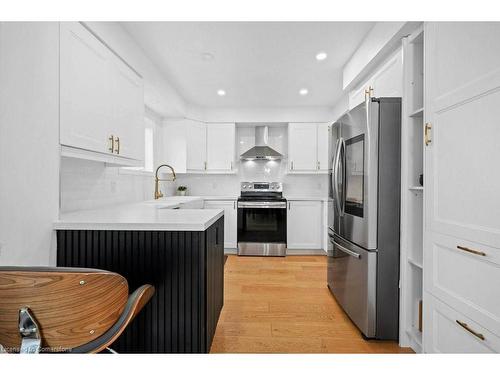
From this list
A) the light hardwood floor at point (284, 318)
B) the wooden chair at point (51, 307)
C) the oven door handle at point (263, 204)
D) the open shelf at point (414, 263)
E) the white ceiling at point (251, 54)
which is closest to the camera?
the wooden chair at point (51, 307)

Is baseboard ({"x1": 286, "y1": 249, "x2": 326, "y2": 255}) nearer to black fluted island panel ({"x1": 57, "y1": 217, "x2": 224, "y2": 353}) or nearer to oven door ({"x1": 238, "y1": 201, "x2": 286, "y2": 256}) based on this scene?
oven door ({"x1": 238, "y1": 201, "x2": 286, "y2": 256})

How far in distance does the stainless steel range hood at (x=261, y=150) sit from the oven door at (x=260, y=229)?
88 centimetres

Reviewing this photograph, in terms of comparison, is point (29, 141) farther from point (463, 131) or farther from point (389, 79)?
point (389, 79)

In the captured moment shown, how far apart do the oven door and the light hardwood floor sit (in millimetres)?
778

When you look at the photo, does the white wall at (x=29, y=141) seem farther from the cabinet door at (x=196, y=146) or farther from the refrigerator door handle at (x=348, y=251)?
the cabinet door at (x=196, y=146)

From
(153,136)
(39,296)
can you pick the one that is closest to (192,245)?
(39,296)

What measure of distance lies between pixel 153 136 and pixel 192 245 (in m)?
3.12

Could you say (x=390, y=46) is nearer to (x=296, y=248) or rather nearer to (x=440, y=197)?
(x=440, y=197)

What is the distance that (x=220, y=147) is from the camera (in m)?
4.82

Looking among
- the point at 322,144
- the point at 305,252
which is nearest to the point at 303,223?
the point at 305,252

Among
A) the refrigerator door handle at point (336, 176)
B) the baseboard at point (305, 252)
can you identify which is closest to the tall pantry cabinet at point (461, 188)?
the refrigerator door handle at point (336, 176)

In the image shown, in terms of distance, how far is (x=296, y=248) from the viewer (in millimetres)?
4566

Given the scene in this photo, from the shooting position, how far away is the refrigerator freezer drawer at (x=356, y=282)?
196cm
